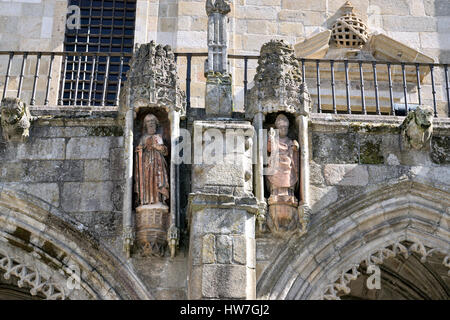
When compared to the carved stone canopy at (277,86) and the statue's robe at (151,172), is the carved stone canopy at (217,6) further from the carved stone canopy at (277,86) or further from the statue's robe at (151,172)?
the statue's robe at (151,172)

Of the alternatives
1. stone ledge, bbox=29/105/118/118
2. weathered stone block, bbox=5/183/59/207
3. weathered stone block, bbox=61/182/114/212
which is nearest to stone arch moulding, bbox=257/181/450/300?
weathered stone block, bbox=61/182/114/212

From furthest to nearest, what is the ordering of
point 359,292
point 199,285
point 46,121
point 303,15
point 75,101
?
point 303,15
point 75,101
point 359,292
point 46,121
point 199,285

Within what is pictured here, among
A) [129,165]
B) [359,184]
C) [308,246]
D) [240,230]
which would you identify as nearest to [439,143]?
[359,184]

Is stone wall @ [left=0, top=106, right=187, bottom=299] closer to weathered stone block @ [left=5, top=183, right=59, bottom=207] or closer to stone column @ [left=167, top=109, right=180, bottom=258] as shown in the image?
weathered stone block @ [left=5, top=183, right=59, bottom=207]

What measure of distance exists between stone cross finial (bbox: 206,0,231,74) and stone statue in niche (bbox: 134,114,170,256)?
1.11 meters

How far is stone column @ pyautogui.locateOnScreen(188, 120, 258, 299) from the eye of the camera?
8.97 m

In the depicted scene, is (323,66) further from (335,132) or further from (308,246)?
(308,246)

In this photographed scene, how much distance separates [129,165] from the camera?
9828mm

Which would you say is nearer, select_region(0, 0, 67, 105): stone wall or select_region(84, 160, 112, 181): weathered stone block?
select_region(84, 160, 112, 181): weathered stone block

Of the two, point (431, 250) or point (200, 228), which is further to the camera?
point (431, 250)

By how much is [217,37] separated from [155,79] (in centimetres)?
96

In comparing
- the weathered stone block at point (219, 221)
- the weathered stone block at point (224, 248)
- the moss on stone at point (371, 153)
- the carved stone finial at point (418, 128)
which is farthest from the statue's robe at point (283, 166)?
the carved stone finial at point (418, 128)

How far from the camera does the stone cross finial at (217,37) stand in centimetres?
1056

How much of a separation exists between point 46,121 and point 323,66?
4.72 meters
